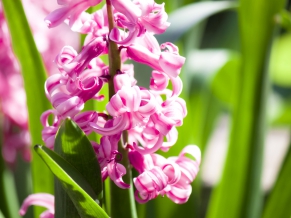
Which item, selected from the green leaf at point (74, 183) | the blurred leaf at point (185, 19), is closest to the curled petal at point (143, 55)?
the green leaf at point (74, 183)

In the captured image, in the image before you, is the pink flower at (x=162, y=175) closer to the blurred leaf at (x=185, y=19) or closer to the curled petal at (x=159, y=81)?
the curled petal at (x=159, y=81)

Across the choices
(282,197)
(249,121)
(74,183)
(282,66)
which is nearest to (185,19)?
(249,121)

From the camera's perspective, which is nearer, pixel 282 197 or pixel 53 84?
pixel 53 84

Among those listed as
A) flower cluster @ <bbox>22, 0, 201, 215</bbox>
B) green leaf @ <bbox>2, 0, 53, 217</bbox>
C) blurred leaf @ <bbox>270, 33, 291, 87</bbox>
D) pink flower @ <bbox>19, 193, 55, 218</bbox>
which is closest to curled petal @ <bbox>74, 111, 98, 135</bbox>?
flower cluster @ <bbox>22, 0, 201, 215</bbox>

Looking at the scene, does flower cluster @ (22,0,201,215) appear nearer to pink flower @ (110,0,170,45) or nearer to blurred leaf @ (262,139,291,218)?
pink flower @ (110,0,170,45)

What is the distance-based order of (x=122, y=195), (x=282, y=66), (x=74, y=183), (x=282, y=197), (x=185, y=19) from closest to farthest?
(x=74, y=183)
(x=122, y=195)
(x=282, y=197)
(x=185, y=19)
(x=282, y=66)

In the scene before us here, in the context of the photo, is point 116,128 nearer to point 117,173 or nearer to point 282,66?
point 117,173

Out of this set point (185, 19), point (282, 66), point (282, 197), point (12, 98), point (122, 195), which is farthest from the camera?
point (282, 66)
